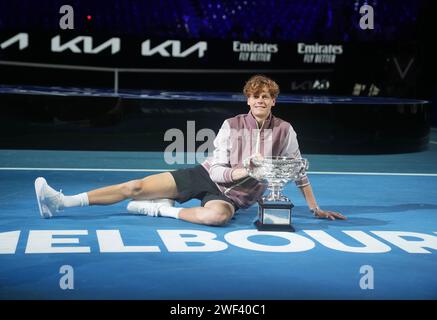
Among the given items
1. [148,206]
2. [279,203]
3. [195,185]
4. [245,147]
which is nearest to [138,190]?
[148,206]

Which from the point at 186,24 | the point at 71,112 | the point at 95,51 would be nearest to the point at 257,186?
the point at 71,112

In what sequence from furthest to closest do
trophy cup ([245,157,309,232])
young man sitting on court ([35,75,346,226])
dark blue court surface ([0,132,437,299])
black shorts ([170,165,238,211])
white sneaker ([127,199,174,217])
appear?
white sneaker ([127,199,174,217]), black shorts ([170,165,238,211]), young man sitting on court ([35,75,346,226]), trophy cup ([245,157,309,232]), dark blue court surface ([0,132,437,299])

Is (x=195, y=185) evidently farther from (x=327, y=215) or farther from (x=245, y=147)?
(x=327, y=215)

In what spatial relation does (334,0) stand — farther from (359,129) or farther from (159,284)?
(159,284)

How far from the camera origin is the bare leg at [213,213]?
470 centimetres

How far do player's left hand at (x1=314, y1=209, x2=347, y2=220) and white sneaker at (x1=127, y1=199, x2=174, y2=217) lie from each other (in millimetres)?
899

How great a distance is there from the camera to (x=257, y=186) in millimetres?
4852

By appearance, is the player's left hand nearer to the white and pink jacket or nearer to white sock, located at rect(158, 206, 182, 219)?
the white and pink jacket

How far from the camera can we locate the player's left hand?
4926 millimetres

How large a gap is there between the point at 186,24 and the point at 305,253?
8740 mm

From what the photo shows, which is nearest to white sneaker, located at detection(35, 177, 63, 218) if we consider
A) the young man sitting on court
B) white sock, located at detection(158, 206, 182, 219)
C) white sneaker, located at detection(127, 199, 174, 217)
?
the young man sitting on court

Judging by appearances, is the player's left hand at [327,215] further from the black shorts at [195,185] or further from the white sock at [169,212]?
the white sock at [169,212]

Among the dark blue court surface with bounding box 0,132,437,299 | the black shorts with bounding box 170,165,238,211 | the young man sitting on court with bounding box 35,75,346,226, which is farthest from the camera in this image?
the black shorts with bounding box 170,165,238,211

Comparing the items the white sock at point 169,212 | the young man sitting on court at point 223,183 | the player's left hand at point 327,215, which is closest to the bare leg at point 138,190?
the young man sitting on court at point 223,183
